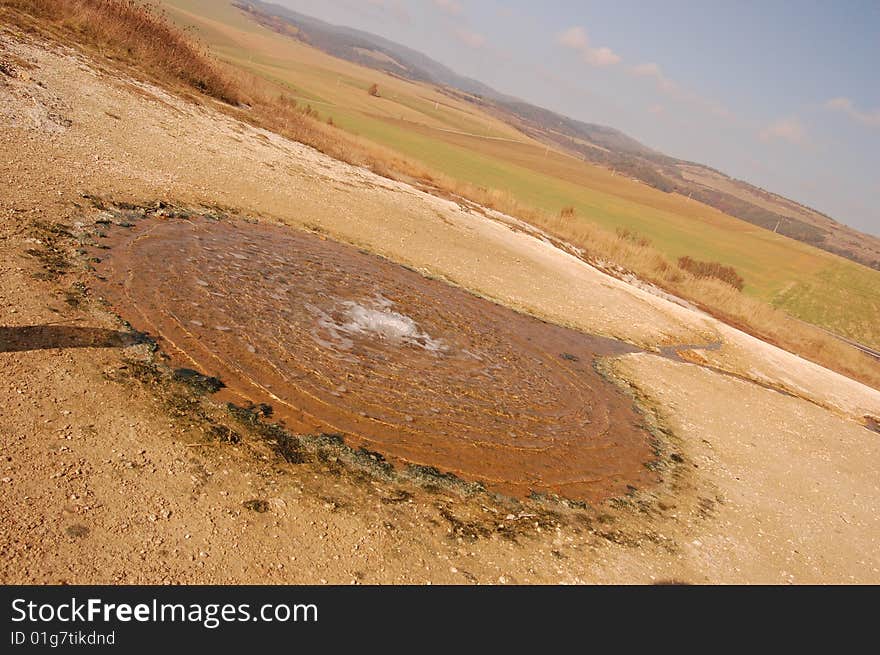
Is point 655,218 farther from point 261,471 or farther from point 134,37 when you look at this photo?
point 261,471

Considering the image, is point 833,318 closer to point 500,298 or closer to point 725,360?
point 725,360

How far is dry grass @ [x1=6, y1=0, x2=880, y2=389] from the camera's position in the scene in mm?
22672

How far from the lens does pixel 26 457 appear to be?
4.65 m

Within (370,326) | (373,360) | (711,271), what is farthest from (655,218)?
(373,360)

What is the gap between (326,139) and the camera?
29266 millimetres

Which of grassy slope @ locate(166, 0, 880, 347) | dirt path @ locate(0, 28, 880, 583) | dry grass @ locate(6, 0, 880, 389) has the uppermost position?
grassy slope @ locate(166, 0, 880, 347)

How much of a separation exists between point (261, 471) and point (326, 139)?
88.6 ft

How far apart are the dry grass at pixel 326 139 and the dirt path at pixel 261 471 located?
6898mm

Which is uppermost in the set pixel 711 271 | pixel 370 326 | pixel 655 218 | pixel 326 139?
pixel 655 218

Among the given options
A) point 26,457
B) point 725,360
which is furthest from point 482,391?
point 725,360

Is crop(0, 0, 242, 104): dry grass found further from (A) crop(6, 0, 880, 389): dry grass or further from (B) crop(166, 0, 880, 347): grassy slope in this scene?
(B) crop(166, 0, 880, 347): grassy slope

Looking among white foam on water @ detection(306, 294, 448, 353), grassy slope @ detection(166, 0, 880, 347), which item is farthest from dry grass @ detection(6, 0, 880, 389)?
white foam on water @ detection(306, 294, 448, 353)

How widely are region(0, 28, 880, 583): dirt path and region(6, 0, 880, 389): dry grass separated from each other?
6.90 meters
